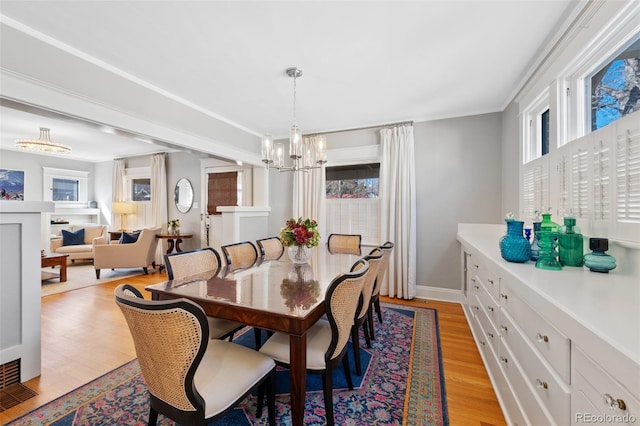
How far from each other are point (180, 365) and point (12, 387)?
77.0 inches

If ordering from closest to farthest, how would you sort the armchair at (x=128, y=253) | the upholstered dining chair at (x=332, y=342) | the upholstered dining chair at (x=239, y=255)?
the upholstered dining chair at (x=332, y=342), the upholstered dining chair at (x=239, y=255), the armchair at (x=128, y=253)

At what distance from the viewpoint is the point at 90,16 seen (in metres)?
1.80

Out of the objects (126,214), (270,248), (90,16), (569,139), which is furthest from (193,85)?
(126,214)

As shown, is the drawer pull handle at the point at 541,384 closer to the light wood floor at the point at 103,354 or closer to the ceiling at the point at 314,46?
the light wood floor at the point at 103,354

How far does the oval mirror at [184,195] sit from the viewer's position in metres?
5.66

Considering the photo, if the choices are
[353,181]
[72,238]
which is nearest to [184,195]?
[72,238]

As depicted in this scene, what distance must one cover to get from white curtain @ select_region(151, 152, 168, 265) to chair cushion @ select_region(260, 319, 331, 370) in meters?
5.17

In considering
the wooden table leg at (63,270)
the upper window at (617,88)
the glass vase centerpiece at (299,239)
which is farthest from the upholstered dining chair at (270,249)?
the wooden table leg at (63,270)

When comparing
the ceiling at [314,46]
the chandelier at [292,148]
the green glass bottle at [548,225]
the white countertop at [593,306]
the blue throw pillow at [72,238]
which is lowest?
the blue throw pillow at [72,238]

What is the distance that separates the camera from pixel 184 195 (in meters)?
5.73

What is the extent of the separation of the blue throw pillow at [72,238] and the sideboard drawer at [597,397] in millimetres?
8201

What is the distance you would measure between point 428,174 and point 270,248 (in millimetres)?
2451

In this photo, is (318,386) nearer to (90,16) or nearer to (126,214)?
(90,16)

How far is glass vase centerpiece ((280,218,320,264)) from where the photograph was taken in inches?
90.1
